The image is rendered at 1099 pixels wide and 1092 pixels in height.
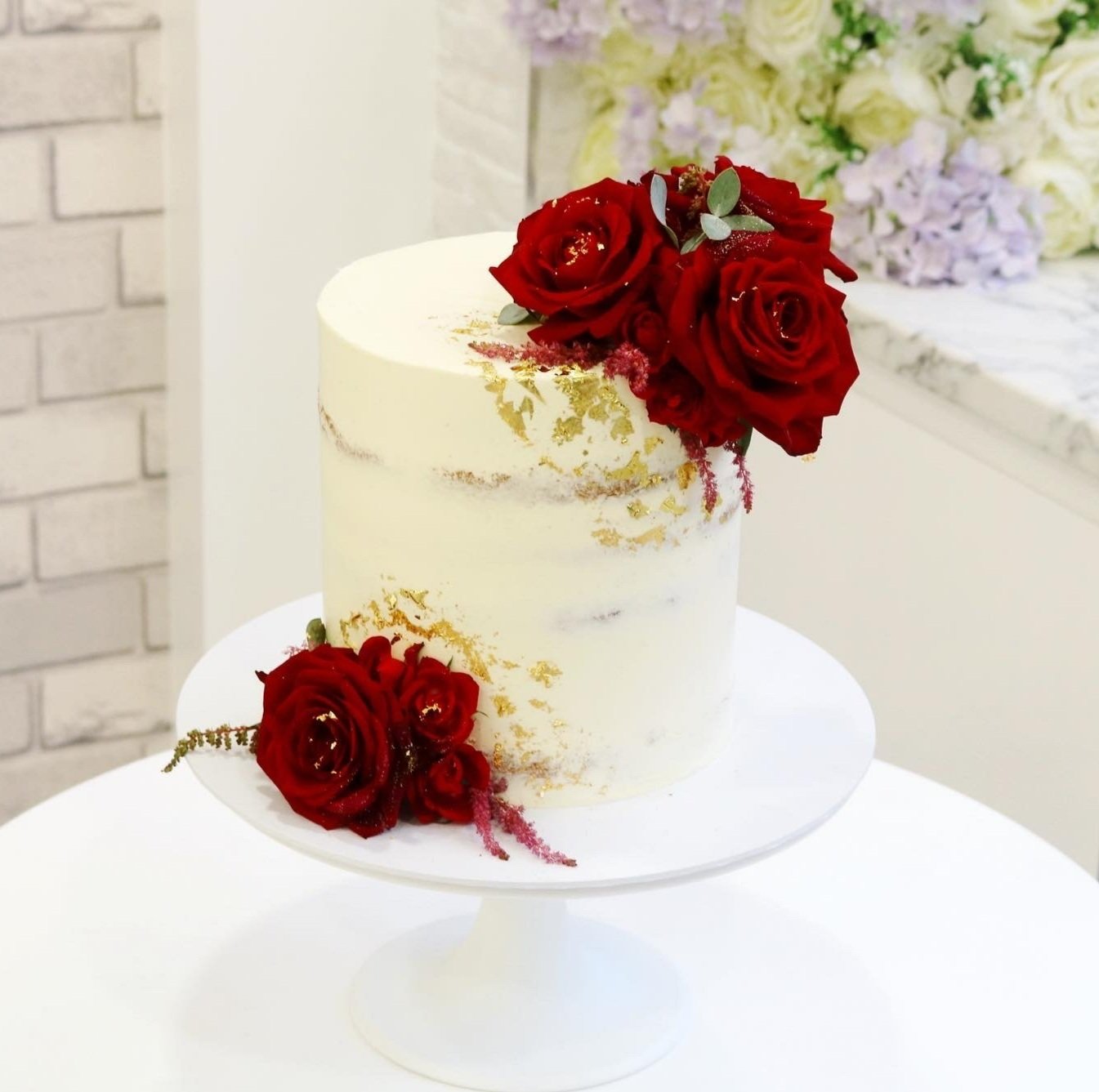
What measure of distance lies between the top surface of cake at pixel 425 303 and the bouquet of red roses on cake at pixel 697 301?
4 cm

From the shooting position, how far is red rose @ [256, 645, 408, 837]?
0.94 metres

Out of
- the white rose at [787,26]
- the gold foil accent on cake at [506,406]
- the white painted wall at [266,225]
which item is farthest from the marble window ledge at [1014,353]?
Result: the gold foil accent on cake at [506,406]

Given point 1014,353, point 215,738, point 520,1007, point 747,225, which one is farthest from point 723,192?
point 1014,353

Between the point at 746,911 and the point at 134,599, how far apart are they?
1.27 meters

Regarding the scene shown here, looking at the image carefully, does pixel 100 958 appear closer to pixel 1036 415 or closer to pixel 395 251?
pixel 395 251

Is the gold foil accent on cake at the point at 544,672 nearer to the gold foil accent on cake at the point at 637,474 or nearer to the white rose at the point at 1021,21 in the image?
the gold foil accent on cake at the point at 637,474

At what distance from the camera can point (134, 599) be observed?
233cm

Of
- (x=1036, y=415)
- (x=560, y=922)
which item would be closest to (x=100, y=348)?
(x=1036, y=415)

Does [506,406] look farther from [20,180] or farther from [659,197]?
[20,180]

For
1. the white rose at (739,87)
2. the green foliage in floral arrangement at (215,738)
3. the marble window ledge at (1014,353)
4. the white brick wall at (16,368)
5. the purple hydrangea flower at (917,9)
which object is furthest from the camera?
the white brick wall at (16,368)

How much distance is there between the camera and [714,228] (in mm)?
925

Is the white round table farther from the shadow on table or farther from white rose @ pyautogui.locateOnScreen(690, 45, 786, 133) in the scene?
white rose @ pyautogui.locateOnScreen(690, 45, 786, 133)

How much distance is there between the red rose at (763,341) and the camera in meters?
0.88

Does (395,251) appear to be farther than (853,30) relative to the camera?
No
